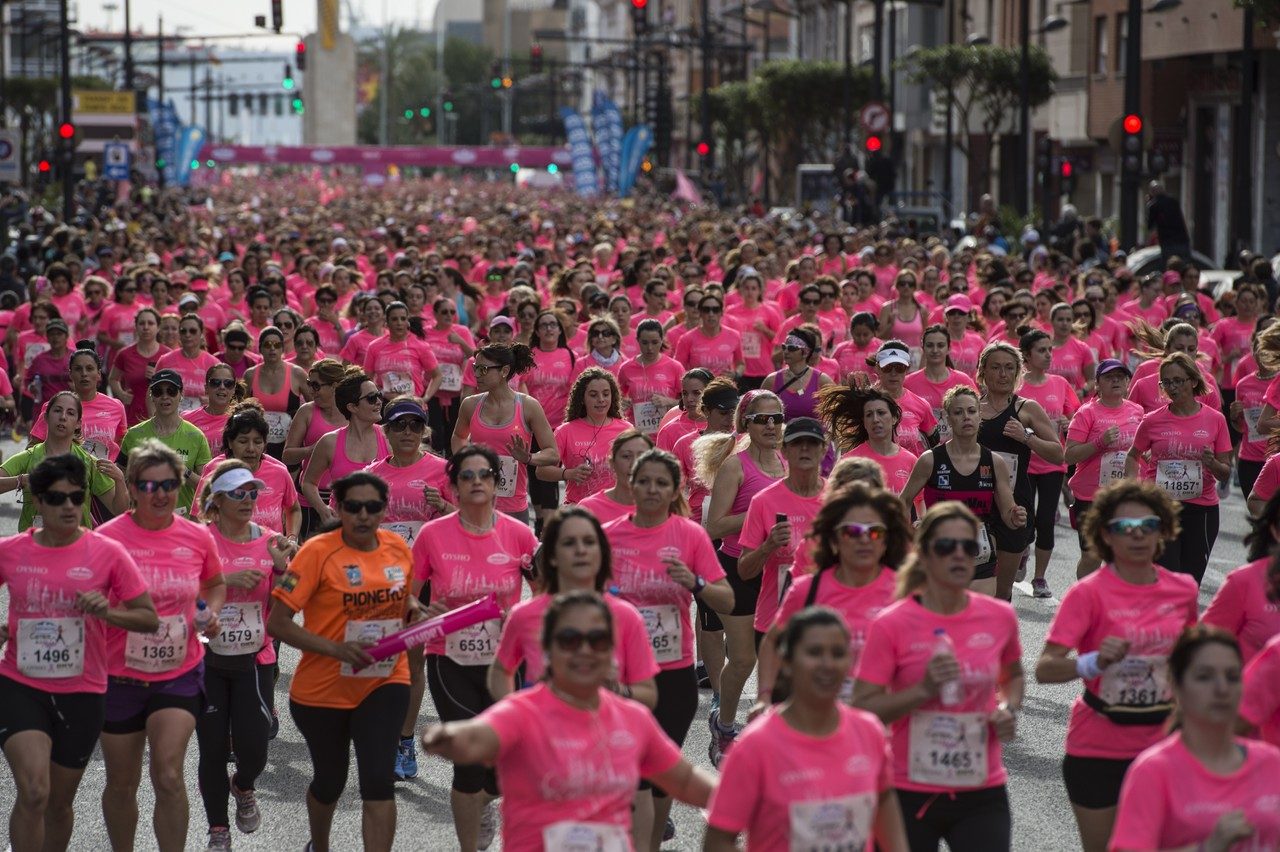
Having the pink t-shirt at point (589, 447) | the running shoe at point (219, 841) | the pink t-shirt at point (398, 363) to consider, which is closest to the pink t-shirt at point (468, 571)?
the running shoe at point (219, 841)

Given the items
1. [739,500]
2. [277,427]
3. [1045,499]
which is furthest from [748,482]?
[277,427]

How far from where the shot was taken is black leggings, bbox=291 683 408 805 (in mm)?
7258

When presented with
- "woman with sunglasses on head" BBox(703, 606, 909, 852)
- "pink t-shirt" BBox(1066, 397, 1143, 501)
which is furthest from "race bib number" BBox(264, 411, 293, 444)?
"woman with sunglasses on head" BBox(703, 606, 909, 852)

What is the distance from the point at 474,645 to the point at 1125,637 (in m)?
2.37

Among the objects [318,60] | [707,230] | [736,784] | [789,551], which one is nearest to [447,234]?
[707,230]

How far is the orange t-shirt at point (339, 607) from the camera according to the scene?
289 inches

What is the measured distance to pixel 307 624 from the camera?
7422 mm

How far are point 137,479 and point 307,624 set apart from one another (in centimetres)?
76

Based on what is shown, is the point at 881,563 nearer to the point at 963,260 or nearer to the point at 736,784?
the point at 736,784

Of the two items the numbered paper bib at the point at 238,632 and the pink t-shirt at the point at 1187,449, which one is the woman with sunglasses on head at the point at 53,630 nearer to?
the numbered paper bib at the point at 238,632

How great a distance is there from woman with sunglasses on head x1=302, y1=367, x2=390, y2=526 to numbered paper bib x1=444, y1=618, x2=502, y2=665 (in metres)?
2.65

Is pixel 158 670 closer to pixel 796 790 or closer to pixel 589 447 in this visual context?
pixel 796 790

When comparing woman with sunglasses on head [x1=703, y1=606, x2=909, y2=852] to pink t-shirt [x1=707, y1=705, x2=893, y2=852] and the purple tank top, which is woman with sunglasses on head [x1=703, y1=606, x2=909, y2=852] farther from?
the purple tank top

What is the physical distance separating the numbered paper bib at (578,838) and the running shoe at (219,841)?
9.18 feet
